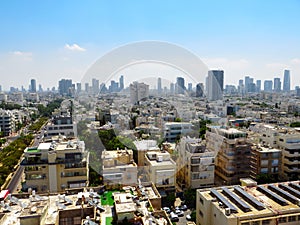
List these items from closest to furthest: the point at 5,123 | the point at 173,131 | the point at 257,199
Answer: the point at 257,199 < the point at 173,131 < the point at 5,123

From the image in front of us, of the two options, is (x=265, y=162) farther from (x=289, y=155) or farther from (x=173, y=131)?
(x=173, y=131)

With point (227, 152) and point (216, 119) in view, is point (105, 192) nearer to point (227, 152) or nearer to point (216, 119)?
point (227, 152)

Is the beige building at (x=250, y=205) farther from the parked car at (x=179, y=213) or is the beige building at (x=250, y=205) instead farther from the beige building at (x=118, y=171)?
the beige building at (x=118, y=171)

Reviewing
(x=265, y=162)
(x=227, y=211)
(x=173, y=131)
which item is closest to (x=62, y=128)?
(x=173, y=131)

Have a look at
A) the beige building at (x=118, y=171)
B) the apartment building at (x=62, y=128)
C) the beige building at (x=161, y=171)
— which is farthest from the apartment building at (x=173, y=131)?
the beige building at (x=118, y=171)

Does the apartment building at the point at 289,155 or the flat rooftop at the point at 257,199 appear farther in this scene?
the apartment building at the point at 289,155

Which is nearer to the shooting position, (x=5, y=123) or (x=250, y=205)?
(x=250, y=205)
